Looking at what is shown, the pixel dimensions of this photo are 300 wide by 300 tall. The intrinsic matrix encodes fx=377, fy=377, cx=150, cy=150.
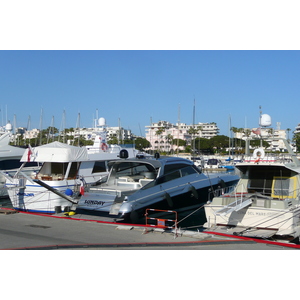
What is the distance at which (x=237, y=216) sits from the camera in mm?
12117

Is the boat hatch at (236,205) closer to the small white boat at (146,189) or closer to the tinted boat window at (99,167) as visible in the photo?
the small white boat at (146,189)

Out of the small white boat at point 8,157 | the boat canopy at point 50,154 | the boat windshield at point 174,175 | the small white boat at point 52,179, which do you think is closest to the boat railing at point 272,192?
the boat windshield at point 174,175

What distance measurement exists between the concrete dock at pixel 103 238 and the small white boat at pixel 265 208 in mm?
1464

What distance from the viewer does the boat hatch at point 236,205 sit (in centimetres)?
1140

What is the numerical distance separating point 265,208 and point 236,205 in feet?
2.96

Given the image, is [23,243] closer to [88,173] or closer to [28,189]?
[28,189]

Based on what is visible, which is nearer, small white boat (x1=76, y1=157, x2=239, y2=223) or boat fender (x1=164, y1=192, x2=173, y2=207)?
small white boat (x1=76, y1=157, x2=239, y2=223)

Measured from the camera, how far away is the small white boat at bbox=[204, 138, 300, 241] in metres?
11.4

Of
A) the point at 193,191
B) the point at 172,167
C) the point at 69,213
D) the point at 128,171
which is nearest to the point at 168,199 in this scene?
the point at 193,191

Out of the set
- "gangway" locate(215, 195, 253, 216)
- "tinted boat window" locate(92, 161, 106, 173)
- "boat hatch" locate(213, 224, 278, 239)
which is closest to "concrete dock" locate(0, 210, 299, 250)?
"boat hatch" locate(213, 224, 278, 239)

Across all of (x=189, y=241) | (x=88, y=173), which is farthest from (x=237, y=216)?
(x=88, y=173)

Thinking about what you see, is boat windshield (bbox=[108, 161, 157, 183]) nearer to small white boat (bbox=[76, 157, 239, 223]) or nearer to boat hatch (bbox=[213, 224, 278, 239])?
small white boat (bbox=[76, 157, 239, 223])

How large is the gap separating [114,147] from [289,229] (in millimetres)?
15111

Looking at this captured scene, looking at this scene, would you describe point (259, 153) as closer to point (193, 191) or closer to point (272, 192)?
point (272, 192)
